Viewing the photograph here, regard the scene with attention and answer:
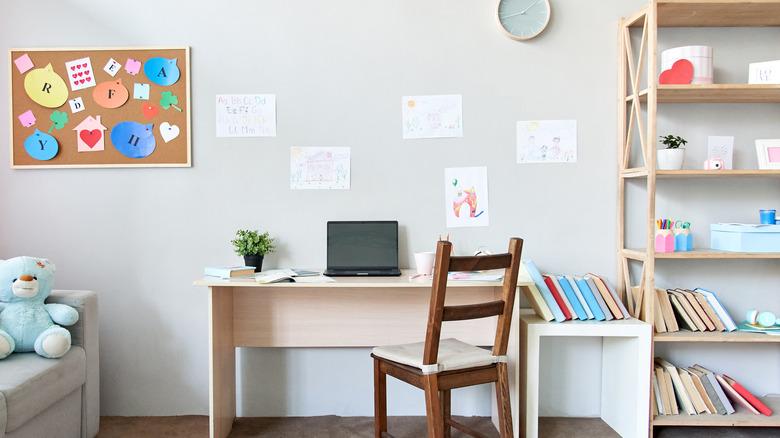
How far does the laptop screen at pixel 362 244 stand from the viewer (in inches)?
98.7

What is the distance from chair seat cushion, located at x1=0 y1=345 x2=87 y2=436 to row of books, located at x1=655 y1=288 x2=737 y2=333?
2.40 m

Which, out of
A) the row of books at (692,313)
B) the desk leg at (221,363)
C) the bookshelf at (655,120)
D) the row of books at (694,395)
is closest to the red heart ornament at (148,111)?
the desk leg at (221,363)

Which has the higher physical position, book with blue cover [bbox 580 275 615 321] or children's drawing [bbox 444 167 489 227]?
children's drawing [bbox 444 167 489 227]

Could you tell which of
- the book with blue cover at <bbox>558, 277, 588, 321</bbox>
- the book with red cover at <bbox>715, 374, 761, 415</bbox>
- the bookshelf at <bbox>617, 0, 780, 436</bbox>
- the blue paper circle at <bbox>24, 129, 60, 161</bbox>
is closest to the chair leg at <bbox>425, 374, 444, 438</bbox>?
the book with blue cover at <bbox>558, 277, 588, 321</bbox>

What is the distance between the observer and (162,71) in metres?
2.60

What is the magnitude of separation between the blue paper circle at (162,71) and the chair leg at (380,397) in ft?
5.33

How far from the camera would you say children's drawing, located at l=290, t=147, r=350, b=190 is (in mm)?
2617

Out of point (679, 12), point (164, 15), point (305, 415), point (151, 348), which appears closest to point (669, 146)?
point (679, 12)

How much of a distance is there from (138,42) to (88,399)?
1.62 metres

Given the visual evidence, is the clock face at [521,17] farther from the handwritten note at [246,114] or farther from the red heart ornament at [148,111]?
the red heart ornament at [148,111]

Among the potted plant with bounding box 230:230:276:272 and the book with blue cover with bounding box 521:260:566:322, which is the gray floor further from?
the potted plant with bounding box 230:230:276:272

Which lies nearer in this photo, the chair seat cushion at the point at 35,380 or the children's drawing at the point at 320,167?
the chair seat cushion at the point at 35,380

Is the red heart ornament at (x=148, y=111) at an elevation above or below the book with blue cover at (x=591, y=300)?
above

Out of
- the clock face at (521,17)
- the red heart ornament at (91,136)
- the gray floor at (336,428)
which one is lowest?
the gray floor at (336,428)
